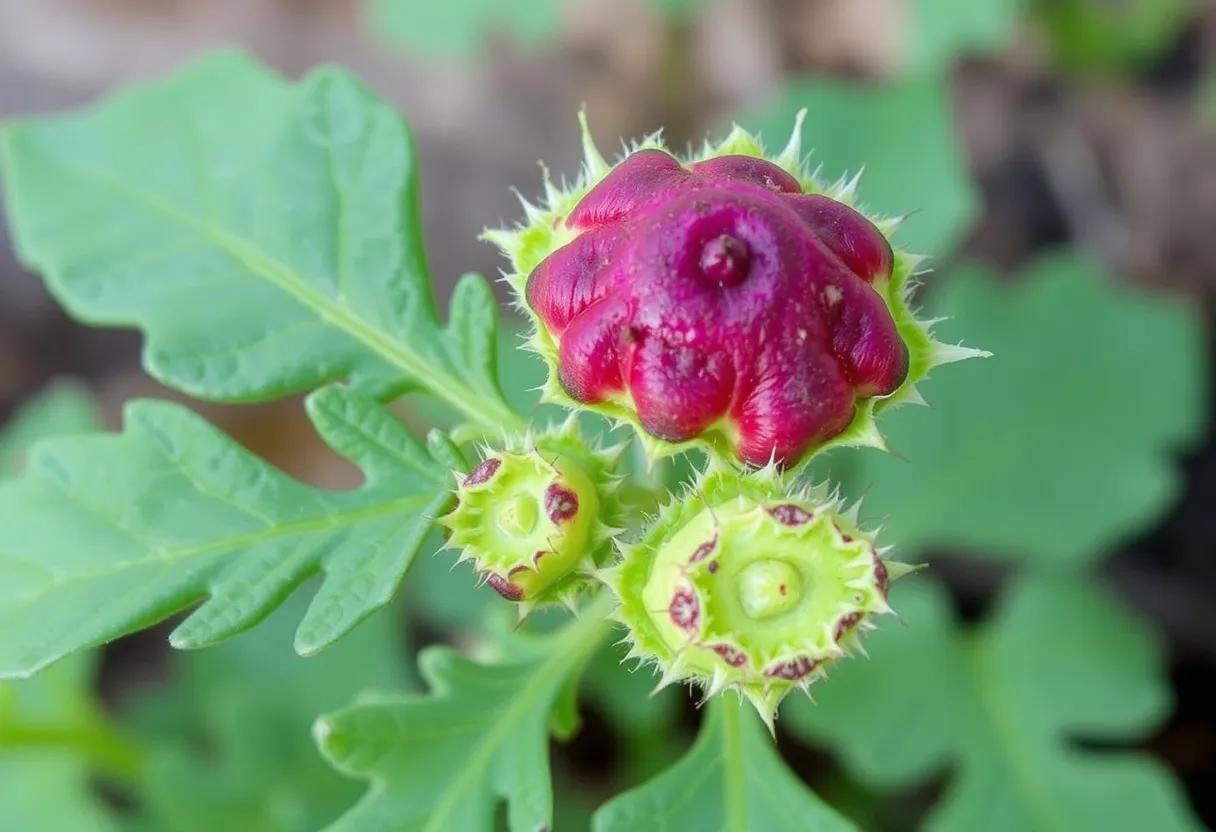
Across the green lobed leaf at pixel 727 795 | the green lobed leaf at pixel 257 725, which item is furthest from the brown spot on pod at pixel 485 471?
the green lobed leaf at pixel 257 725

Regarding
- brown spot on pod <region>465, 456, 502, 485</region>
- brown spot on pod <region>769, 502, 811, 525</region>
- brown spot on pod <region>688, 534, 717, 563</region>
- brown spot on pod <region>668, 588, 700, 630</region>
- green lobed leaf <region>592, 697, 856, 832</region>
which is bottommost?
green lobed leaf <region>592, 697, 856, 832</region>

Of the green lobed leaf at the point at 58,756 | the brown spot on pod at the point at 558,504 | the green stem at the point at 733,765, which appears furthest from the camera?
the green lobed leaf at the point at 58,756

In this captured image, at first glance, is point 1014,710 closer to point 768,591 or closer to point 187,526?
point 768,591

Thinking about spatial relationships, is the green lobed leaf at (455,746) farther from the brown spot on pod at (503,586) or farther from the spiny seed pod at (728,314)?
the spiny seed pod at (728,314)

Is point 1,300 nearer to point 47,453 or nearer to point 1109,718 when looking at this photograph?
point 47,453

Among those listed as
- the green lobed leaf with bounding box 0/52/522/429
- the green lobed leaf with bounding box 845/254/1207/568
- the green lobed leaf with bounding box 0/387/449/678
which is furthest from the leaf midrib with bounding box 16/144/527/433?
the green lobed leaf with bounding box 845/254/1207/568

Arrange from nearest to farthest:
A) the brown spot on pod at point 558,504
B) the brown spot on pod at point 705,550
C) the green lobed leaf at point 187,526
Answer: the brown spot on pod at point 705,550 → the brown spot on pod at point 558,504 → the green lobed leaf at point 187,526

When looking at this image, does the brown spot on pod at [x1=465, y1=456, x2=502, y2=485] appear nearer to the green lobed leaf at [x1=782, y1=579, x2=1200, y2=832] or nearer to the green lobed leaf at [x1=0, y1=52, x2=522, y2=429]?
the green lobed leaf at [x1=0, y1=52, x2=522, y2=429]
